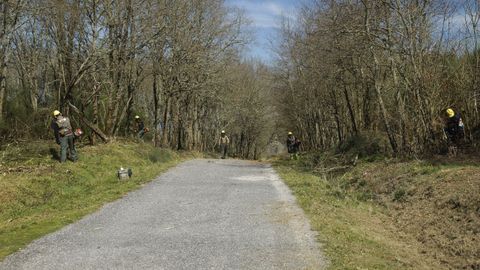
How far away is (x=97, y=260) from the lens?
734cm

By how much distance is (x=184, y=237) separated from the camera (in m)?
8.80

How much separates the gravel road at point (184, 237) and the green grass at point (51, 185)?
495 mm

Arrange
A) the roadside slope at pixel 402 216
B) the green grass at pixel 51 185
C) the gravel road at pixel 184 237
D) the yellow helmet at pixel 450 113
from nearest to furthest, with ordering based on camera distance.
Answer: the gravel road at pixel 184 237 < the roadside slope at pixel 402 216 < the green grass at pixel 51 185 < the yellow helmet at pixel 450 113

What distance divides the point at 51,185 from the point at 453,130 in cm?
1262

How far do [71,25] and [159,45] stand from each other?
23.0ft

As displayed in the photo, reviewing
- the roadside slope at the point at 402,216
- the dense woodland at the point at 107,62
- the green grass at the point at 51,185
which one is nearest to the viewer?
the roadside slope at the point at 402,216

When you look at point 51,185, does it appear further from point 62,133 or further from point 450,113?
point 450,113

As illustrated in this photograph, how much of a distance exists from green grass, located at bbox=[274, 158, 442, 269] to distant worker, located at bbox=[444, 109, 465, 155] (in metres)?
3.27

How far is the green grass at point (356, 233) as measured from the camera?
7.49 meters

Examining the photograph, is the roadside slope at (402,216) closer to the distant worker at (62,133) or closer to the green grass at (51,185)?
the green grass at (51,185)

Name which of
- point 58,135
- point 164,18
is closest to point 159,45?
point 164,18

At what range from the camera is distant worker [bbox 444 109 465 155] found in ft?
55.0

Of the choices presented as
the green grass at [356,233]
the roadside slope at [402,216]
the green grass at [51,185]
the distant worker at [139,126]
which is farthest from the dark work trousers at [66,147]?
the distant worker at [139,126]

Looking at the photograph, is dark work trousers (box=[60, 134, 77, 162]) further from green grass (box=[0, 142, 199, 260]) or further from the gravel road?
→ the gravel road
